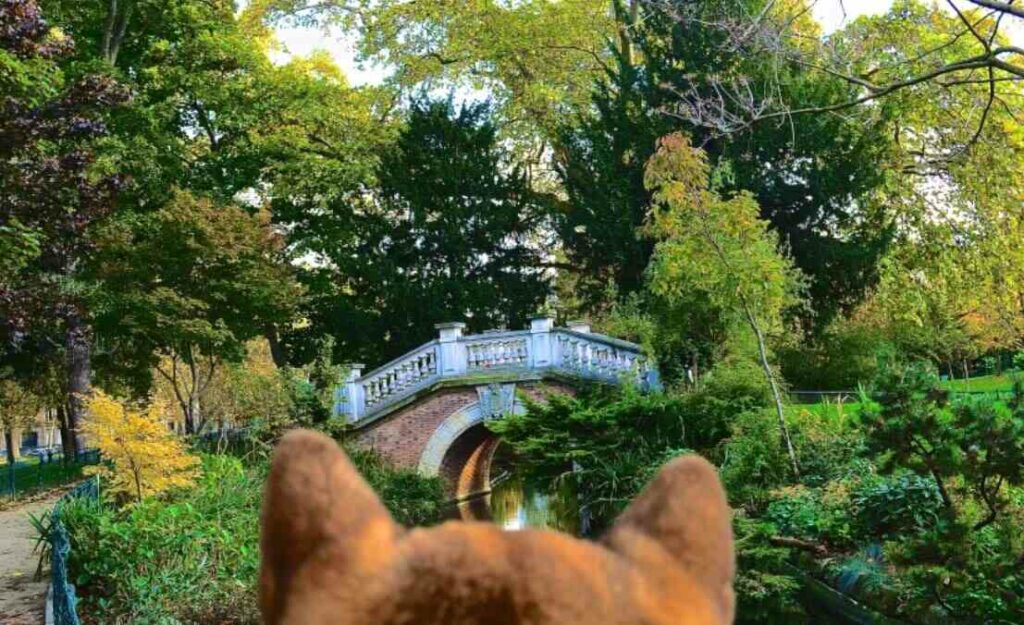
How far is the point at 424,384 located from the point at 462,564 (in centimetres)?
1866

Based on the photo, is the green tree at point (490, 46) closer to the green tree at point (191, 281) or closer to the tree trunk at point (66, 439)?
the green tree at point (191, 281)

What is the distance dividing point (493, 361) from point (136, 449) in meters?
9.46

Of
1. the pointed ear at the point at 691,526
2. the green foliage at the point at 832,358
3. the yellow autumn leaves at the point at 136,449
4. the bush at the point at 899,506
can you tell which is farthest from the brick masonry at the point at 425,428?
the pointed ear at the point at 691,526

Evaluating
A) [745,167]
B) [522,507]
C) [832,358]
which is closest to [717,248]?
[745,167]

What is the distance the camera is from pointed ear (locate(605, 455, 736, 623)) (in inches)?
42.0

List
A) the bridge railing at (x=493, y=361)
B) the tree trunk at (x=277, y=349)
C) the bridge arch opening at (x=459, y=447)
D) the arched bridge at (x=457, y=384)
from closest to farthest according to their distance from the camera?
the bridge railing at (x=493, y=361) → the arched bridge at (x=457, y=384) → the bridge arch opening at (x=459, y=447) → the tree trunk at (x=277, y=349)

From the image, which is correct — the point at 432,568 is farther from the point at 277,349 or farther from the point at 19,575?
the point at 277,349

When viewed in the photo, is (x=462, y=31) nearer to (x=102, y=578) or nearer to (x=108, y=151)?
(x=108, y=151)

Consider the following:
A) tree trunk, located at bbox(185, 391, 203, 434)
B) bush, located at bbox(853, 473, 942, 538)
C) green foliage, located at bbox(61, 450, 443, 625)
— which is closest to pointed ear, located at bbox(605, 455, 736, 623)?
green foliage, located at bbox(61, 450, 443, 625)

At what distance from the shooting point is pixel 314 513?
1000 millimetres

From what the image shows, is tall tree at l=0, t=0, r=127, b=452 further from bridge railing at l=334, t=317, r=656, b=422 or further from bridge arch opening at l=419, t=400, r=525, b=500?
bridge arch opening at l=419, t=400, r=525, b=500

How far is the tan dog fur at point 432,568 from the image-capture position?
97 cm

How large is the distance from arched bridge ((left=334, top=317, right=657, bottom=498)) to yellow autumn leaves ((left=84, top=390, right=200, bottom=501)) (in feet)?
26.3

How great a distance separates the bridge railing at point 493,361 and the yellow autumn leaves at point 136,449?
312 inches
